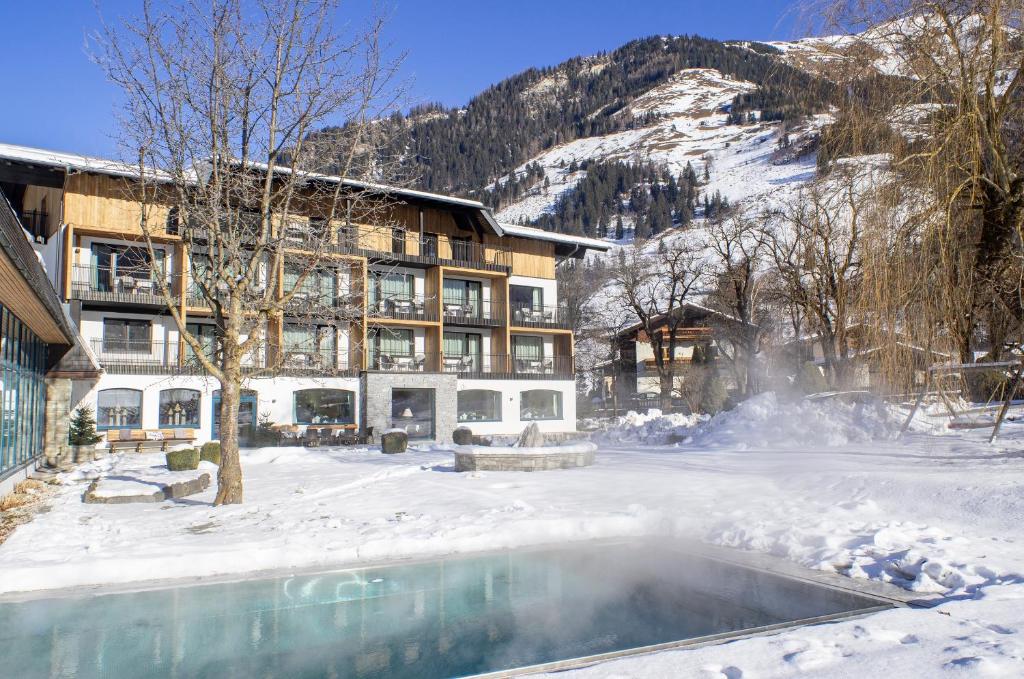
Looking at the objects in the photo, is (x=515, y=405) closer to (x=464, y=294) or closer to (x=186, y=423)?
(x=464, y=294)

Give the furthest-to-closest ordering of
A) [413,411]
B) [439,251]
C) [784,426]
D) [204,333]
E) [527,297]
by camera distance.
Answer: [527,297] → [439,251] → [413,411] → [204,333] → [784,426]

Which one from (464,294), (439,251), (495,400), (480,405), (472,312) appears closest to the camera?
(480,405)

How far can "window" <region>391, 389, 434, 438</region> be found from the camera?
3434 centimetres

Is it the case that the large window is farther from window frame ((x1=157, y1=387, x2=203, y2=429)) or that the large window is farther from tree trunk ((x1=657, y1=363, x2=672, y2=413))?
tree trunk ((x1=657, y1=363, x2=672, y2=413))

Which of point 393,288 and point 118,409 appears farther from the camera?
point 393,288

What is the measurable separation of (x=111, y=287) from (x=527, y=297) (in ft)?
65.3

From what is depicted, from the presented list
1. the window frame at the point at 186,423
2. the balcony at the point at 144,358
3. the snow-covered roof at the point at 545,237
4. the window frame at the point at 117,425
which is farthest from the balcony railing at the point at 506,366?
the window frame at the point at 117,425

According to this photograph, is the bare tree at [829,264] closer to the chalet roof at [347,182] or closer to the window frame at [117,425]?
the chalet roof at [347,182]

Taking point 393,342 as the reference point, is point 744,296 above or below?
above

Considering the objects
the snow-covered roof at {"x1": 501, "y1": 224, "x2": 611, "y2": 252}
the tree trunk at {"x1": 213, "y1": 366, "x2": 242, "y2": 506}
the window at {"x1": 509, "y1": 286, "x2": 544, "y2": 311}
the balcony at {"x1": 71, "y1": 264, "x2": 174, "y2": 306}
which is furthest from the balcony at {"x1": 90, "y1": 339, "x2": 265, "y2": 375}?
the tree trunk at {"x1": 213, "y1": 366, "x2": 242, "y2": 506}

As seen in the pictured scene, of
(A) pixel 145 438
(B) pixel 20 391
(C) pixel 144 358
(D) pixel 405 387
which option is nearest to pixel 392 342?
(D) pixel 405 387

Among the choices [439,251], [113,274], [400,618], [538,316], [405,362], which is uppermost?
[439,251]

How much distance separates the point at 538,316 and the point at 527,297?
1.43 m

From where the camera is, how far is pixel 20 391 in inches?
615
